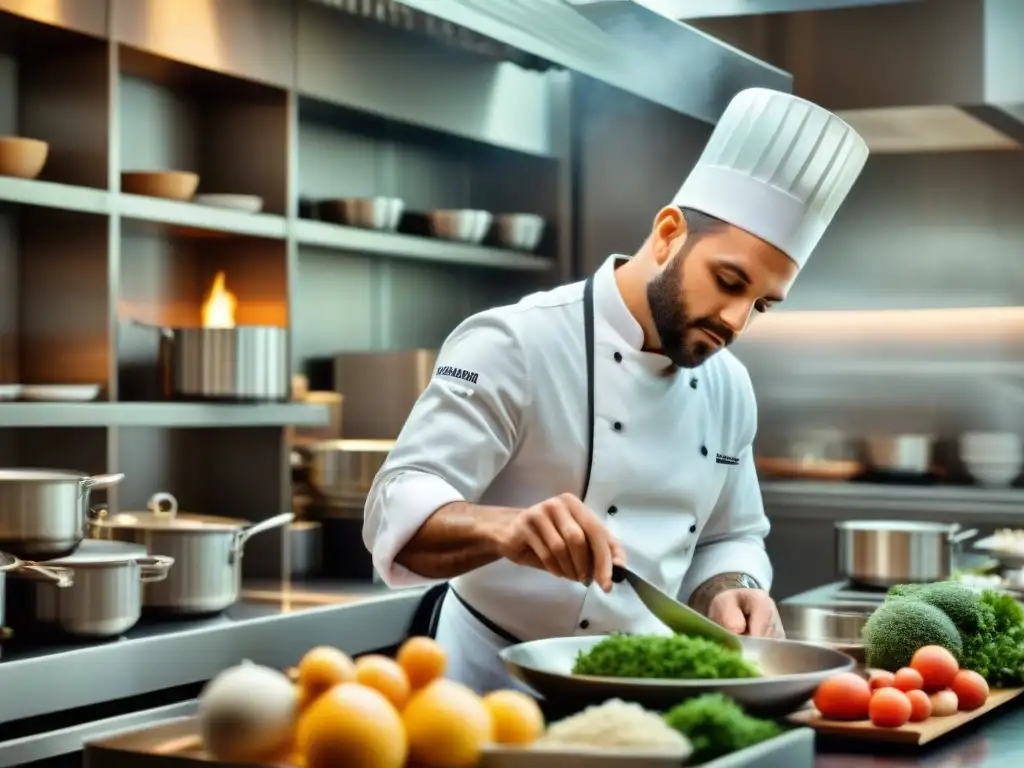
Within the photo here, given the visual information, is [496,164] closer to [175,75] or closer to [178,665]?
[175,75]

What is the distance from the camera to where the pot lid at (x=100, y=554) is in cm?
287

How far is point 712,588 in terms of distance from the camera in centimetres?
230

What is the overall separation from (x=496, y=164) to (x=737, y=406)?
3.02 m

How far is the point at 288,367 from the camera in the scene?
3.89m

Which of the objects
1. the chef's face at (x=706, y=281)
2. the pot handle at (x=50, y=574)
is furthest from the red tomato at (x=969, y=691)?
the pot handle at (x=50, y=574)

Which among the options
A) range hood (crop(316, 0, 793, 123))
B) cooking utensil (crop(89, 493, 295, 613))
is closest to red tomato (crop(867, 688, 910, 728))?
range hood (crop(316, 0, 793, 123))

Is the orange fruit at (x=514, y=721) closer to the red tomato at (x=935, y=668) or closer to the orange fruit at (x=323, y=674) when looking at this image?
the orange fruit at (x=323, y=674)

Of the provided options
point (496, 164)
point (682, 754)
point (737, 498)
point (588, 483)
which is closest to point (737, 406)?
A: point (737, 498)

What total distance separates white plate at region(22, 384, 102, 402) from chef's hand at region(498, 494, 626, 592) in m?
1.79

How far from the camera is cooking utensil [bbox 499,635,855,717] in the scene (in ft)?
4.91

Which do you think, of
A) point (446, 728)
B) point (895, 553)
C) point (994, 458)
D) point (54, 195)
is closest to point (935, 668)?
point (446, 728)

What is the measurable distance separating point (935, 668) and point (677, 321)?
586 mm

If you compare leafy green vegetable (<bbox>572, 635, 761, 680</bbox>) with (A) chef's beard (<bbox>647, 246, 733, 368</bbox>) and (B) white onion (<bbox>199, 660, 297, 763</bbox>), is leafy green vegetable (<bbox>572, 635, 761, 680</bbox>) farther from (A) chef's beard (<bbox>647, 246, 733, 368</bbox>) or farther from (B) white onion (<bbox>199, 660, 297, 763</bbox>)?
(A) chef's beard (<bbox>647, 246, 733, 368</bbox>)

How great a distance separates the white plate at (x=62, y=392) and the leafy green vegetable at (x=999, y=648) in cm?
195
